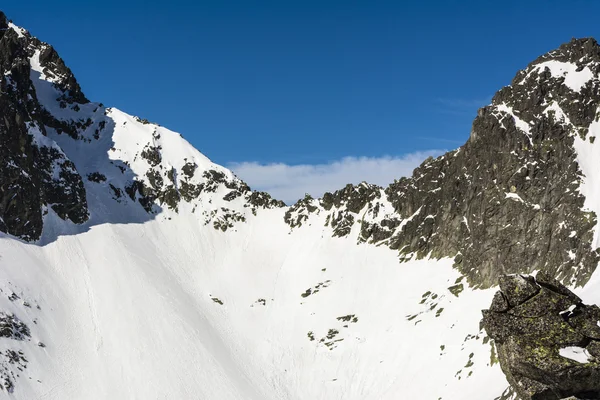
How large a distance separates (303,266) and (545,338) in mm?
92993

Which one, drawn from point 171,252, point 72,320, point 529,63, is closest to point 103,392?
point 72,320

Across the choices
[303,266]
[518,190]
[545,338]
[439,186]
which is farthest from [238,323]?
[545,338]

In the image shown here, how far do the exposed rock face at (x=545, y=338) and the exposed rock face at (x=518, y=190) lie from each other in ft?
137

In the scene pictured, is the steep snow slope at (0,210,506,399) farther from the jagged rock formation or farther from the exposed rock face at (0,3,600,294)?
the jagged rock formation

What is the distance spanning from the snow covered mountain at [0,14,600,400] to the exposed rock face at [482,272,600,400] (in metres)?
25.8

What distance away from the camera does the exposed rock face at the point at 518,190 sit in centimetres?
7294

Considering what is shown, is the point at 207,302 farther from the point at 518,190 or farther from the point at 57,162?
the point at 518,190

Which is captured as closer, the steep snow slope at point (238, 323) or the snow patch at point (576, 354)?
the snow patch at point (576, 354)

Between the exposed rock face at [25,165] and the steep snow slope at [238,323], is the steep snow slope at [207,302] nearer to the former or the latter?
the steep snow slope at [238,323]

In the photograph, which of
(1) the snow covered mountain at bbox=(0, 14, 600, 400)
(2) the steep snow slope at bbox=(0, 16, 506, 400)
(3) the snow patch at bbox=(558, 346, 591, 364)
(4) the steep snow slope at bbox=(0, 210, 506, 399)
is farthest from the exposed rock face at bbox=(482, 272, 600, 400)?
(2) the steep snow slope at bbox=(0, 16, 506, 400)

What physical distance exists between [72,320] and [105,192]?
51.7 meters

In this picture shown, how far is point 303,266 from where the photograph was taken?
116 metres

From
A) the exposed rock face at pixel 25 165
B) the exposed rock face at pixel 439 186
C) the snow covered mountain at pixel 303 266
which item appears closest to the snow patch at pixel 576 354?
the snow covered mountain at pixel 303 266

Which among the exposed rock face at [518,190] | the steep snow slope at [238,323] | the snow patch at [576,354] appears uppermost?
the exposed rock face at [518,190]
